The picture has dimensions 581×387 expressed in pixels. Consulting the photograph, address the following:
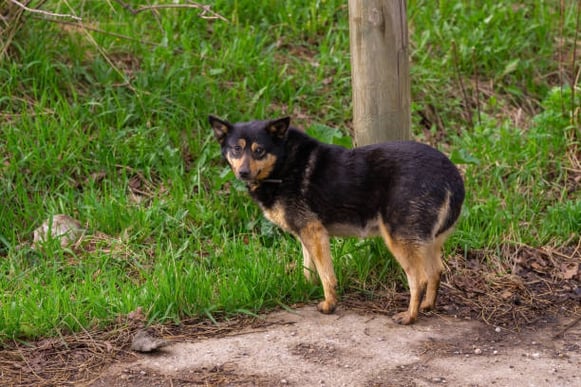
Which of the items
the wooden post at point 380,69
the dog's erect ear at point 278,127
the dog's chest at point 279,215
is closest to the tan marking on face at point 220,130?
the dog's erect ear at point 278,127

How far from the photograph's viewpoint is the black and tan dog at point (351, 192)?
522 centimetres

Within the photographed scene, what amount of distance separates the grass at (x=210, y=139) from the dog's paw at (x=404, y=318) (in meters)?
0.49

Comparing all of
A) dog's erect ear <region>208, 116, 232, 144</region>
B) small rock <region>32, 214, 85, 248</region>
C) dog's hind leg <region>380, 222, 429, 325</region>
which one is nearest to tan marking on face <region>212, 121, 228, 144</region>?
dog's erect ear <region>208, 116, 232, 144</region>

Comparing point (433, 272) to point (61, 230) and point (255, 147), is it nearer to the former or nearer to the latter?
point (255, 147)

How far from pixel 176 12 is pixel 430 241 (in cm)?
443

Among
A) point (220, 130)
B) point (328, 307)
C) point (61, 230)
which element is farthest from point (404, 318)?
point (61, 230)

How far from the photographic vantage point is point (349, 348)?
4926 mm

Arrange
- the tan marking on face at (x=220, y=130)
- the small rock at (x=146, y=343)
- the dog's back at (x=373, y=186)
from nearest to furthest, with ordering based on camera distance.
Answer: the small rock at (x=146, y=343) < the dog's back at (x=373, y=186) < the tan marking on face at (x=220, y=130)

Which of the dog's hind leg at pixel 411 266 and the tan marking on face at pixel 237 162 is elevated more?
the tan marking on face at pixel 237 162

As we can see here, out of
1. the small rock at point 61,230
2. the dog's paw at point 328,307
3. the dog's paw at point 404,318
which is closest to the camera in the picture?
the dog's paw at point 404,318

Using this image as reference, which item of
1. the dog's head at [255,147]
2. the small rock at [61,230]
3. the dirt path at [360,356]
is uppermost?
the dog's head at [255,147]

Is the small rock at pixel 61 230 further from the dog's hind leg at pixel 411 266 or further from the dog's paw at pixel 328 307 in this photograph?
the dog's hind leg at pixel 411 266

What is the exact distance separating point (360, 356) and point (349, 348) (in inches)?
5.0

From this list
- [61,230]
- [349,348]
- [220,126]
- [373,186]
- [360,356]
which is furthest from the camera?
[61,230]
